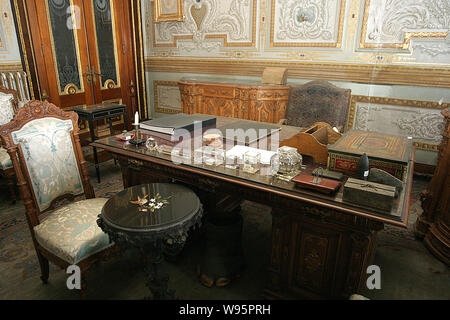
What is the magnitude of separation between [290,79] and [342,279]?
10.3 ft

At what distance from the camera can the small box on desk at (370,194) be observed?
1196mm

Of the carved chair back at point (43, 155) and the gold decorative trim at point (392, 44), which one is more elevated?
the gold decorative trim at point (392, 44)

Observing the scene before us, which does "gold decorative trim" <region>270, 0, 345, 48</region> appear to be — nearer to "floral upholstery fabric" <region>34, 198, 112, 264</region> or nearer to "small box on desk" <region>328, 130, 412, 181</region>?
"small box on desk" <region>328, 130, 412, 181</region>

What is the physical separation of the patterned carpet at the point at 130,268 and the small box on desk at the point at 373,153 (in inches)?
36.8

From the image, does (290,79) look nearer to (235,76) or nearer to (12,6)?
(235,76)

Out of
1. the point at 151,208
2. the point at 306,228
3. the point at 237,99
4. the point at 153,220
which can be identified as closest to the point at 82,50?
the point at 237,99

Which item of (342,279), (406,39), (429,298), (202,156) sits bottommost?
(429,298)

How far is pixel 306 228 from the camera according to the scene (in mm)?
1519

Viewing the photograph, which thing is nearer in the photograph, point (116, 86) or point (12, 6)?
point (12, 6)

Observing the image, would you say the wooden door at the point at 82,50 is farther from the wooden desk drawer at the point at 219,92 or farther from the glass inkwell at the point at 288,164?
the glass inkwell at the point at 288,164

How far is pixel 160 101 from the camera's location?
5.66 m

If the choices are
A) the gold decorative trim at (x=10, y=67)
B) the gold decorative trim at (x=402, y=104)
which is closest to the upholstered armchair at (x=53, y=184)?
the gold decorative trim at (x=10, y=67)

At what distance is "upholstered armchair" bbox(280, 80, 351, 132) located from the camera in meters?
2.97
